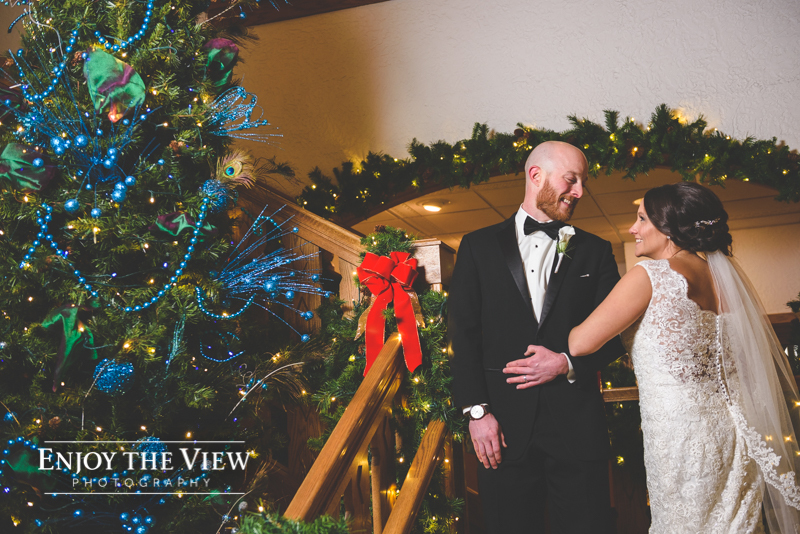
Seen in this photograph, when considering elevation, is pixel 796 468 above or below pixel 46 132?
below

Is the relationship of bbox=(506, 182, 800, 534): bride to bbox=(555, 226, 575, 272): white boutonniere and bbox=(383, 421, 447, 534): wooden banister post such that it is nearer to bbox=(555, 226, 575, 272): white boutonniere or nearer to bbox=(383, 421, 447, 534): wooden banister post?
bbox=(555, 226, 575, 272): white boutonniere

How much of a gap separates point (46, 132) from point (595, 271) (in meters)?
1.83

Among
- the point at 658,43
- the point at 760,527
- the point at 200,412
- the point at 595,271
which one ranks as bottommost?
the point at 760,527

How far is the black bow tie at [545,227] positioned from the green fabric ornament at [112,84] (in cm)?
134

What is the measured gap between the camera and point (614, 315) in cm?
172

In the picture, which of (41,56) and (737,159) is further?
(737,159)

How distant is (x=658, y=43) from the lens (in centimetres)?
378

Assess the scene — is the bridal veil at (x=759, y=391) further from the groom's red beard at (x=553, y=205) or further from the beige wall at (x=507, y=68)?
the beige wall at (x=507, y=68)

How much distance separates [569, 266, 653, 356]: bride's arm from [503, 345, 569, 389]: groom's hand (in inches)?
2.3

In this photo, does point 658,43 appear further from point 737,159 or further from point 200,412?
point 200,412

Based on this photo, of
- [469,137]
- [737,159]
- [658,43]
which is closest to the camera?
[737,159]

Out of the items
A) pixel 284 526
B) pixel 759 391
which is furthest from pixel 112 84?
pixel 759 391

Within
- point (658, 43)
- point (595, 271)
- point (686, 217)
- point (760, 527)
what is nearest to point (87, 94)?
point (595, 271)

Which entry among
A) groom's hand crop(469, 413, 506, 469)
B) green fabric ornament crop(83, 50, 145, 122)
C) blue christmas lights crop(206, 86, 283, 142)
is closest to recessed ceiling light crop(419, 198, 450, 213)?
blue christmas lights crop(206, 86, 283, 142)
